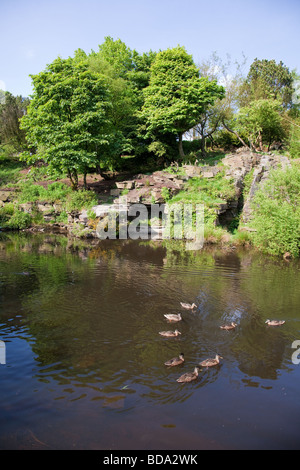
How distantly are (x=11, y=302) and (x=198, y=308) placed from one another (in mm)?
6754

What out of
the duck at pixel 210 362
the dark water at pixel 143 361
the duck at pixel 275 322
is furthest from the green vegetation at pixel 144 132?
the duck at pixel 210 362

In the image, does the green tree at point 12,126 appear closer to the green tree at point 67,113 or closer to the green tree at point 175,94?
the green tree at point 67,113

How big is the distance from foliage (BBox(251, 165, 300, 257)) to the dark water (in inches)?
137

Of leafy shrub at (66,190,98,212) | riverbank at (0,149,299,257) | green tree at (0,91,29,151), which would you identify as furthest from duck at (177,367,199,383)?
green tree at (0,91,29,151)

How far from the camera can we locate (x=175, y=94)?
30.8m

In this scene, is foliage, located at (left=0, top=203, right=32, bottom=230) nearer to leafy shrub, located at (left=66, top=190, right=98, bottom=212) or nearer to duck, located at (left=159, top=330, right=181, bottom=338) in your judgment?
leafy shrub, located at (left=66, top=190, right=98, bottom=212)

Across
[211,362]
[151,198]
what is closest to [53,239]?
[151,198]

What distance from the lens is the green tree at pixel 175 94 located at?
29.3 meters

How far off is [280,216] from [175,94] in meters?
18.9

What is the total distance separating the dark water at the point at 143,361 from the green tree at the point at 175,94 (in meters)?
19.3

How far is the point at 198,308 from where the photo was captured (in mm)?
11023

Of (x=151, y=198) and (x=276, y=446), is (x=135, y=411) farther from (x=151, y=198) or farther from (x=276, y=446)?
(x=151, y=198)

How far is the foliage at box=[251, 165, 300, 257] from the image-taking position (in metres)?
17.8
